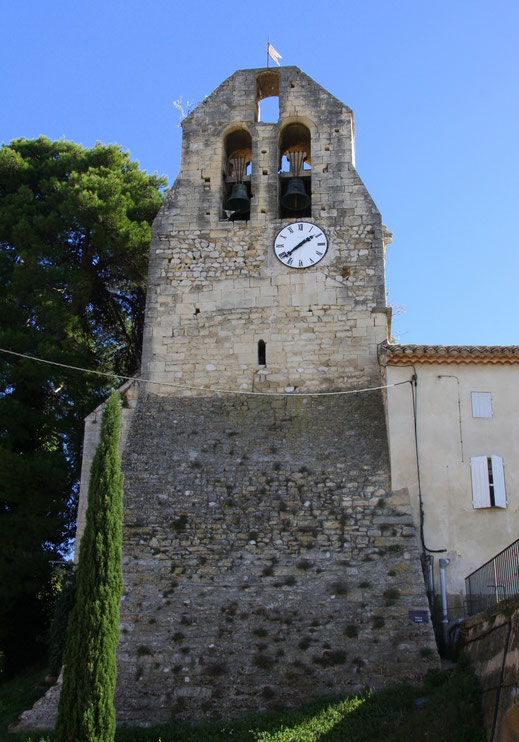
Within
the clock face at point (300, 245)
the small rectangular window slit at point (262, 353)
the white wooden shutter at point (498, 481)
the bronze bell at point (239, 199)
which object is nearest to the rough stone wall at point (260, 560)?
the small rectangular window slit at point (262, 353)

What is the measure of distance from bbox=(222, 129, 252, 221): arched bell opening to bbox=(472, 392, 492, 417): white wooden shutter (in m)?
6.44

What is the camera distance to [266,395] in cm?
1497

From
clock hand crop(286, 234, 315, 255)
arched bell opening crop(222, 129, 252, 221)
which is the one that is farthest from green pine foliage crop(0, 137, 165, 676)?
clock hand crop(286, 234, 315, 255)

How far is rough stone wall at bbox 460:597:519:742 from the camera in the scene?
9.07 m

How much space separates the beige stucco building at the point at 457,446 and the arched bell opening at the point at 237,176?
4.96 meters

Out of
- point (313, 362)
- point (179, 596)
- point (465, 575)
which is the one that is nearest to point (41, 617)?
point (179, 596)

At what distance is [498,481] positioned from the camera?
13.2 meters

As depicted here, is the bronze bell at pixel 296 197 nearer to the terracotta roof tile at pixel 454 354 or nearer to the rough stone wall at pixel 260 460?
the rough stone wall at pixel 260 460

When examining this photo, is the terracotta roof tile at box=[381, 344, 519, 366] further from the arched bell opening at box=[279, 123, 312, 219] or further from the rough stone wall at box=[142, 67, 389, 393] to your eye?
the arched bell opening at box=[279, 123, 312, 219]

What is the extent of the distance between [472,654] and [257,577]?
3.47m

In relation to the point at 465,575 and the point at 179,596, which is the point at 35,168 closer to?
the point at 179,596

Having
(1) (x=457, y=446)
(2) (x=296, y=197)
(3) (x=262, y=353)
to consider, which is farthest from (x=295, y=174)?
(1) (x=457, y=446)

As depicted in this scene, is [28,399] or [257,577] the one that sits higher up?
[28,399]

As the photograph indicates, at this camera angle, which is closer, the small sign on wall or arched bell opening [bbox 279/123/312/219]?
the small sign on wall
